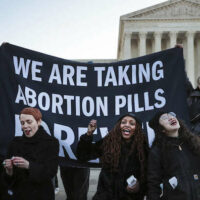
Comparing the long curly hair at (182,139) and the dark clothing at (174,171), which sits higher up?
the long curly hair at (182,139)

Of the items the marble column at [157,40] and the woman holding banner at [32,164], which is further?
the marble column at [157,40]

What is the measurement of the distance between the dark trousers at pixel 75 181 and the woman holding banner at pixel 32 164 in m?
1.54

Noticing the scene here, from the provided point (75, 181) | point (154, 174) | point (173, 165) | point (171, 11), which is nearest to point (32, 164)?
point (154, 174)

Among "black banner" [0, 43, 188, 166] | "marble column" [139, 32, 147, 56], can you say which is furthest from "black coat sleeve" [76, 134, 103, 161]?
"marble column" [139, 32, 147, 56]

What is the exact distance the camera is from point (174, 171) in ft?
9.15

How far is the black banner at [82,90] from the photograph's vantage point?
3.62 m

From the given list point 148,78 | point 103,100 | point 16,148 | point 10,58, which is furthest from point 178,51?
point 16,148

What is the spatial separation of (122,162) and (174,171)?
468 millimetres

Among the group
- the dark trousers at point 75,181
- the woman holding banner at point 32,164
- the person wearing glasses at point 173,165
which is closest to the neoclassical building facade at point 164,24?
the dark trousers at point 75,181

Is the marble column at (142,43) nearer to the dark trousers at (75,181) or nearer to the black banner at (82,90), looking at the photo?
the dark trousers at (75,181)

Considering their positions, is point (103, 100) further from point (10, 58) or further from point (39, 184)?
point (39, 184)

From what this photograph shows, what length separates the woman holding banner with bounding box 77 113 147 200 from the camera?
9.62 feet

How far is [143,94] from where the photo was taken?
12.6 feet

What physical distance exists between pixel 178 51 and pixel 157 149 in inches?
57.1
